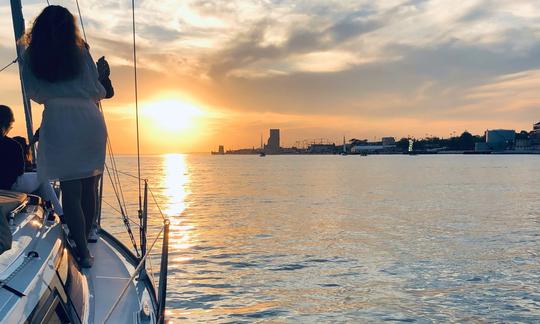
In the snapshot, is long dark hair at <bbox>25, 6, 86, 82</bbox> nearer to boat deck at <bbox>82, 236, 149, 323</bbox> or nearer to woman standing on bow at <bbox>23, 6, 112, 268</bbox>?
woman standing on bow at <bbox>23, 6, 112, 268</bbox>

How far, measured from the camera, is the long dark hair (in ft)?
12.9

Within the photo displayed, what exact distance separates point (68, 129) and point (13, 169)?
1.19m

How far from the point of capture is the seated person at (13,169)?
4551mm

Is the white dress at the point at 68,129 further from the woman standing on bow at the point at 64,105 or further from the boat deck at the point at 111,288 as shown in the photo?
the boat deck at the point at 111,288

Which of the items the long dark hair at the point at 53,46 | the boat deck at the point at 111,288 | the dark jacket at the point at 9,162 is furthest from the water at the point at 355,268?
the long dark hair at the point at 53,46

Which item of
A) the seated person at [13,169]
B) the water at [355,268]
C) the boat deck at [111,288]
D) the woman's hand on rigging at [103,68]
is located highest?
the woman's hand on rigging at [103,68]

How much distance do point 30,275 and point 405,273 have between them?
10099 millimetres

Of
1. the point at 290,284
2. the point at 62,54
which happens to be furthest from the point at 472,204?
the point at 62,54

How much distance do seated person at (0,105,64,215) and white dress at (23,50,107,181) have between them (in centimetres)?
83

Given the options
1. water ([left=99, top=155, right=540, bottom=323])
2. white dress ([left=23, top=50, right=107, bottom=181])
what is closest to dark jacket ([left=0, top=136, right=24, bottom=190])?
white dress ([left=23, top=50, right=107, bottom=181])

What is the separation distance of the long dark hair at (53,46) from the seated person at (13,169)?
1.07 metres

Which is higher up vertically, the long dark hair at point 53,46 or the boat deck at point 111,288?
the long dark hair at point 53,46

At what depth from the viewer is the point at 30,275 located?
2.55 meters

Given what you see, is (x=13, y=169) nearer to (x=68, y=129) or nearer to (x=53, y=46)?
(x=68, y=129)
